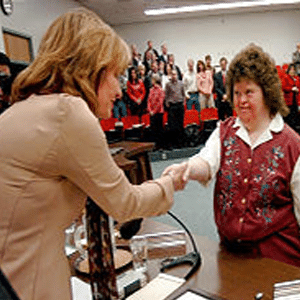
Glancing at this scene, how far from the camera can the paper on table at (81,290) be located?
1079 millimetres

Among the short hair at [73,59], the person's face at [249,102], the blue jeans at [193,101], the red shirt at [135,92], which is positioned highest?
the short hair at [73,59]

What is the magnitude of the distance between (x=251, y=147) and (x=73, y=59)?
2.78 ft

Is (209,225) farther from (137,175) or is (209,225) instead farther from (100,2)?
(100,2)

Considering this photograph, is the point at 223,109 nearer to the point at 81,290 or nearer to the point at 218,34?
the point at 218,34

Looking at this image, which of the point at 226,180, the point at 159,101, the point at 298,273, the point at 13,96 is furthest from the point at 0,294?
the point at 159,101

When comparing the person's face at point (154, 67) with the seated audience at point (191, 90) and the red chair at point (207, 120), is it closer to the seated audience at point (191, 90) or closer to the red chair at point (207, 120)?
the seated audience at point (191, 90)

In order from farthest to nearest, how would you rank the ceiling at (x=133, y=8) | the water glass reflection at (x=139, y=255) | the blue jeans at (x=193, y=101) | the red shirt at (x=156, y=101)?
the ceiling at (x=133, y=8) < the blue jeans at (x=193, y=101) < the red shirt at (x=156, y=101) < the water glass reflection at (x=139, y=255)

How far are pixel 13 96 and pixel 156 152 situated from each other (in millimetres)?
6417

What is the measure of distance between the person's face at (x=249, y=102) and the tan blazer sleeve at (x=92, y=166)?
2.38 feet

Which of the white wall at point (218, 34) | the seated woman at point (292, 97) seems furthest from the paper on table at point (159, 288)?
the white wall at point (218, 34)

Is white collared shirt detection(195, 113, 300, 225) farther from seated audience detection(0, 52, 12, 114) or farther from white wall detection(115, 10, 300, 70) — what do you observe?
white wall detection(115, 10, 300, 70)

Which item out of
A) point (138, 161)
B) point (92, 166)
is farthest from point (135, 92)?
point (92, 166)

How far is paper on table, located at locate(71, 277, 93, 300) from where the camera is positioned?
42.5 inches

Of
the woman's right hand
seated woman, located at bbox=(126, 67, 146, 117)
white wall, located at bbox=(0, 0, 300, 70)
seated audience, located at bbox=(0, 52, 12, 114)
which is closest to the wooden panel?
seated woman, located at bbox=(126, 67, 146, 117)
